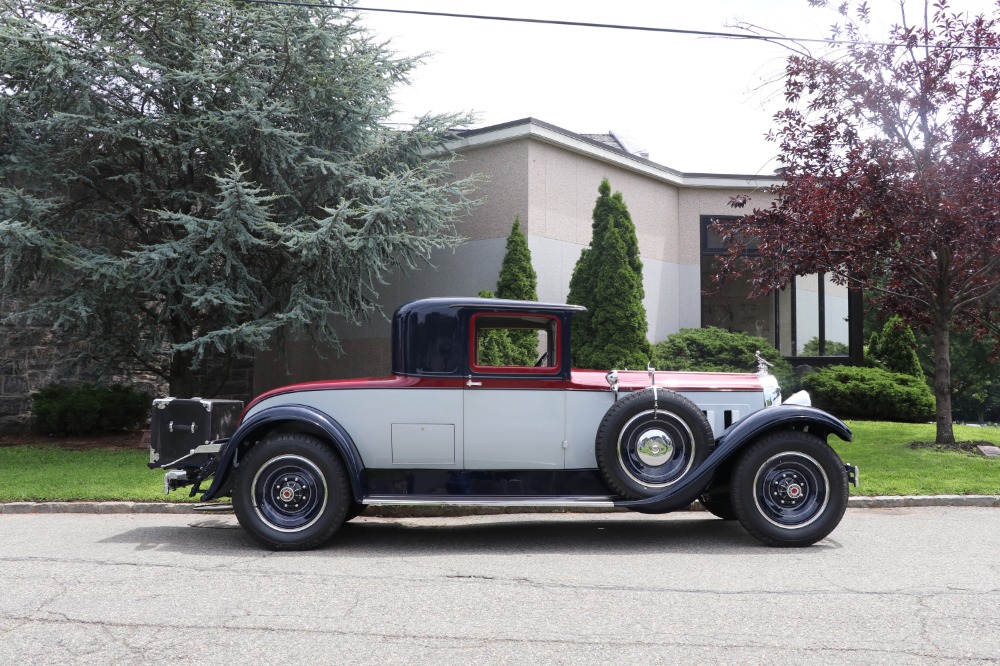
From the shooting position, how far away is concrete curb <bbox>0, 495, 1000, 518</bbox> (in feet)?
28.9

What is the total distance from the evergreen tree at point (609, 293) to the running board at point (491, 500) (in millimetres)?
7964

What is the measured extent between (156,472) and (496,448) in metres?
6.02

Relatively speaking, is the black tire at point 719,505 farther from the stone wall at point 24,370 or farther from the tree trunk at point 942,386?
Result: the stone wall at point 24,370

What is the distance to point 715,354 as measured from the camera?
16.5 m

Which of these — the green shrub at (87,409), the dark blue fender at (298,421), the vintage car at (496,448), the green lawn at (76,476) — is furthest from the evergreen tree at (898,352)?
the green shrub at (87,409)

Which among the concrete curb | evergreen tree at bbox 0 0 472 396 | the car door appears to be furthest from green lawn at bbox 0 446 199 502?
the car door

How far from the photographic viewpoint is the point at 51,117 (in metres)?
13.4

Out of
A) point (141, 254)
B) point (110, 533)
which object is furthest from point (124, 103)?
point (110, 533)

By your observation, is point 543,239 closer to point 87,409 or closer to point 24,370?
point 87,409

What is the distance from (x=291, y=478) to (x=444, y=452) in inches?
49.4

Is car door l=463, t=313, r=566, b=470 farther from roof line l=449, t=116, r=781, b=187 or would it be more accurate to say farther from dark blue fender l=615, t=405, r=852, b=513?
roof line l=449, t=116, r=781, b=187

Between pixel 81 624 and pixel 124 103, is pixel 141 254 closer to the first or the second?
pixel 124 103

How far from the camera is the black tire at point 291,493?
22.5 feet

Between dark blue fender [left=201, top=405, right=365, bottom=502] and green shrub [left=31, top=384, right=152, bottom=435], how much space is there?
9408 mm
